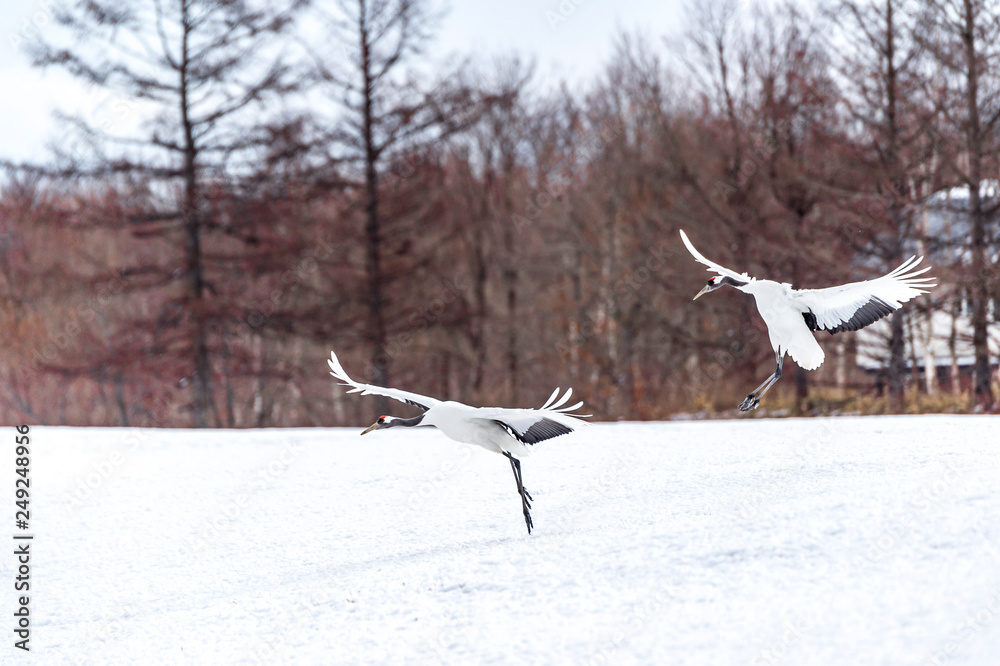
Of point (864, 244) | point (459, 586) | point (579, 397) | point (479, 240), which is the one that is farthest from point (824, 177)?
point (459, 586)

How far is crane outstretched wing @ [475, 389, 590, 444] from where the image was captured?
4.38 metres

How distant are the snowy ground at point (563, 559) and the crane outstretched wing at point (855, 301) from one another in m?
1.00

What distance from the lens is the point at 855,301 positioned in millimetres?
5219

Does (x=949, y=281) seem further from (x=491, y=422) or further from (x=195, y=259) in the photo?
(x=195, y=259)

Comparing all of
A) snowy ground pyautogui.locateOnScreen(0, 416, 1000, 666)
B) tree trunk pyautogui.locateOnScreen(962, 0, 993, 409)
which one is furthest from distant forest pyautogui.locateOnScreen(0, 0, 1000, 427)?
snowy ground pyautogui.locateOnScreen(0, 416, 1000, 666)

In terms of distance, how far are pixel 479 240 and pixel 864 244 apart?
31.9 feet

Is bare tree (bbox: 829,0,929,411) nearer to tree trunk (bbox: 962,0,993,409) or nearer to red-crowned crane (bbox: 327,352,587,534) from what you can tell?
tree trunk (bbox: 962,0,993,409)

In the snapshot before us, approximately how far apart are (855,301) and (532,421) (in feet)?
7.23

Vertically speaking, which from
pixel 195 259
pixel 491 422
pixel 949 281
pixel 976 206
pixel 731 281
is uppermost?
pixel 195 259

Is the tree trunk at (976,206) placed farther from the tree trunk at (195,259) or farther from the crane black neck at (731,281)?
the tree trunk at (195,259)

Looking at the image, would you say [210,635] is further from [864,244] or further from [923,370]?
[923,370]

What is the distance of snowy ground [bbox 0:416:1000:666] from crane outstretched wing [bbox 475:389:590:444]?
78 cm

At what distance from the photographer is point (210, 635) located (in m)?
4.77

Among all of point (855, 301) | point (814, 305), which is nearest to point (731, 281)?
point (814, 305)
